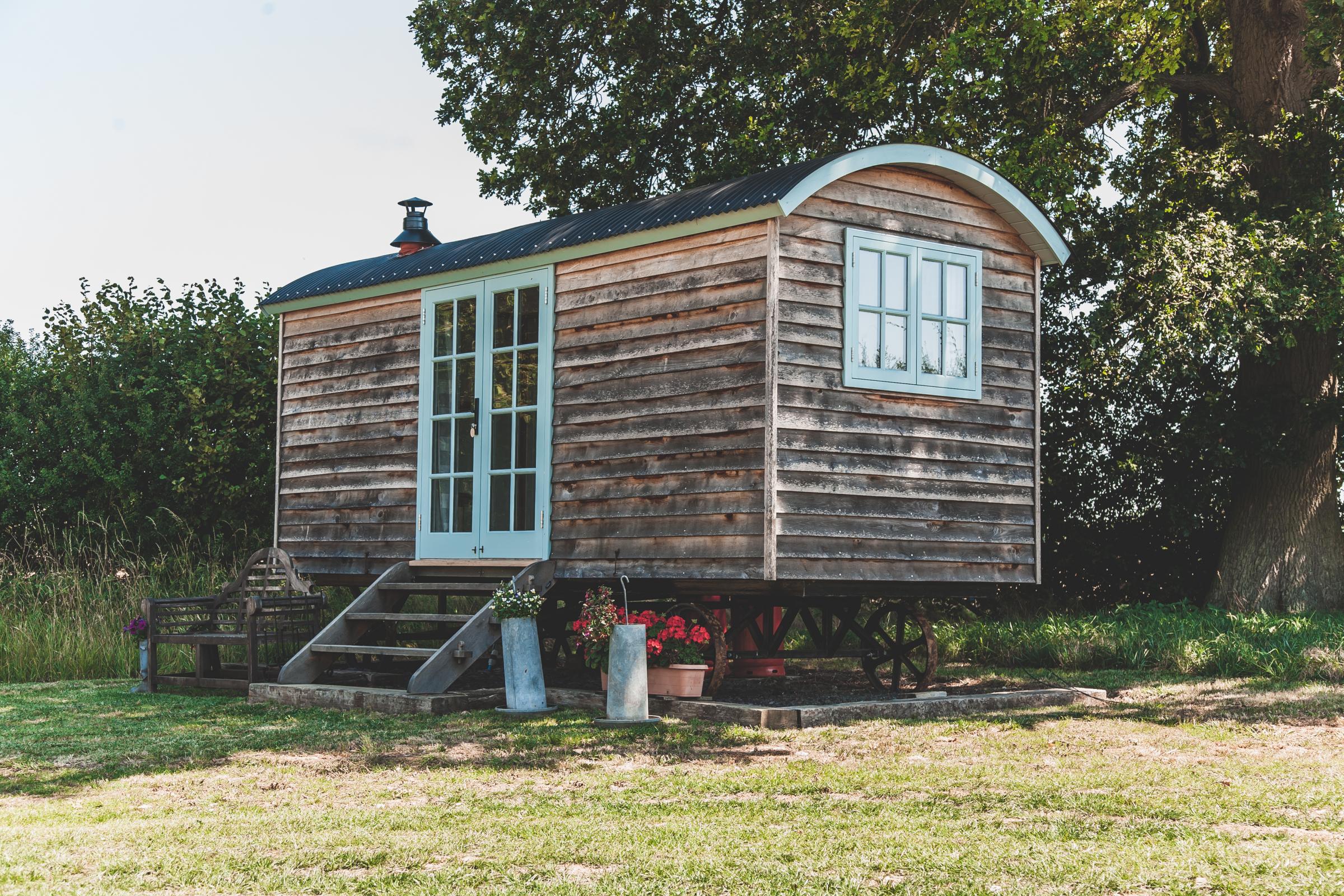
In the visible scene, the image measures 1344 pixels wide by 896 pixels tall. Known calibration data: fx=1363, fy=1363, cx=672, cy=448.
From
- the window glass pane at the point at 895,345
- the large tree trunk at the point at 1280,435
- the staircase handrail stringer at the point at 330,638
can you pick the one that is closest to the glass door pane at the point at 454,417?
the staircase handrail stringer at the point at 330,638

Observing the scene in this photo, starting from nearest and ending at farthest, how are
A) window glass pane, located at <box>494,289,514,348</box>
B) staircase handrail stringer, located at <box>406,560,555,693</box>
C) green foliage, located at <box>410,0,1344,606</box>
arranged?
1. staircase handrail stringer, located at <box>406,560,555,693</box>
2. window glass pane, located at <box>494,289,514,348</box>
3. green foliage, located at <box>410,0,1344,606</box>

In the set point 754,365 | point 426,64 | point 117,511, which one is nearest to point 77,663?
point 117,511

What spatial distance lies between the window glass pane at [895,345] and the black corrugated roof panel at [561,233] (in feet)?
3.82

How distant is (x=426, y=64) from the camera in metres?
16.4

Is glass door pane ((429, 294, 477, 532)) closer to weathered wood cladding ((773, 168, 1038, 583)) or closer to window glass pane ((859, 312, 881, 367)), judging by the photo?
weathered wood cladding ((773, 168, 1038, 583))

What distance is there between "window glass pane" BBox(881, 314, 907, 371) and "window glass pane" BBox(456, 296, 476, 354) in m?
3.29

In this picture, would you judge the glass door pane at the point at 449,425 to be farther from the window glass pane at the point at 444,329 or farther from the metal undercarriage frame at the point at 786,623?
the metal undercarriage frame at the point at 786,623

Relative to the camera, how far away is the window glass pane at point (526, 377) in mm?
9977

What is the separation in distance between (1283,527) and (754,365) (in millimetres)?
8127

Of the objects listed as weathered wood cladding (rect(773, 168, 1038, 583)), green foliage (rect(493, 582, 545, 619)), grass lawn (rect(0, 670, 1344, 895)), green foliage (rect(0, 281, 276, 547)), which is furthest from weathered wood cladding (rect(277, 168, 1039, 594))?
green foliage (rect(0, 281, 276, 547))

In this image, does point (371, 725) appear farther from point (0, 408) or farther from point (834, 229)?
point (0, 408)

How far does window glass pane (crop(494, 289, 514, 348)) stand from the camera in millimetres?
10227

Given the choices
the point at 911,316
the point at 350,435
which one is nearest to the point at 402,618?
the point at 350,435

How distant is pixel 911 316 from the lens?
9094 mm
